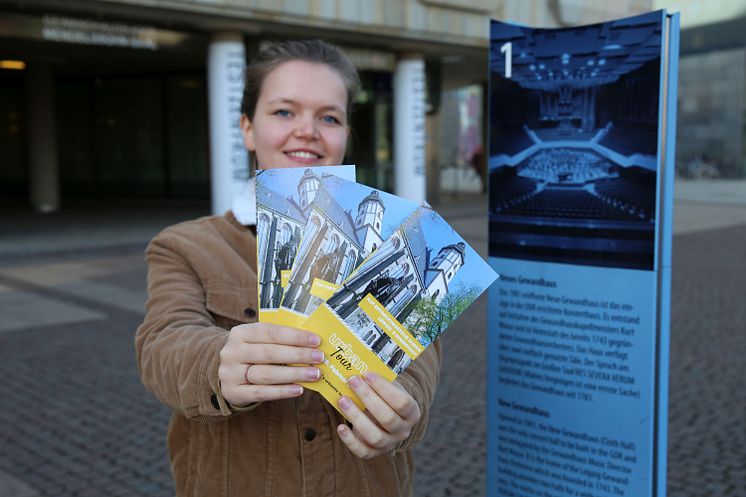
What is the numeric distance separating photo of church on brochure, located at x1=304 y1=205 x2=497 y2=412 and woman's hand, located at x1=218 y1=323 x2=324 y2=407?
3 centimetres

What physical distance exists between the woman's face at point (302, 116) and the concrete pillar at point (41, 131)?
63.9 feet

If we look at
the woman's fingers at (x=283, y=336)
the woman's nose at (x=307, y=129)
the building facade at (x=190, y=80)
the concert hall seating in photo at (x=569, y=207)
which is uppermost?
the building facade at (x=190, y=80)

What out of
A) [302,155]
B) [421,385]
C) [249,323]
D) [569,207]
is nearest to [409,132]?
[569,207]

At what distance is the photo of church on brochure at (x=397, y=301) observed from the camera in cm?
127

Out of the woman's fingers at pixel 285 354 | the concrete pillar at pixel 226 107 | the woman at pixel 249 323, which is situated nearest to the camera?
the woman's fingers at pixel 285 354

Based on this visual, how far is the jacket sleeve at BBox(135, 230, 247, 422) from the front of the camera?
1.40 m

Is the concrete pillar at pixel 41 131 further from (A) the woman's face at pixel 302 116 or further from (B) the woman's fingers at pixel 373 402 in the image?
(B) the woman's fingers at pixel 373 402

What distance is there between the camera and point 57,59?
19.1m

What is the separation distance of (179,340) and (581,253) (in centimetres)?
125

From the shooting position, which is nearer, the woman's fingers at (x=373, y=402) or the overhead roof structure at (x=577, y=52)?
the woman's fingers at (x=373, y=402)

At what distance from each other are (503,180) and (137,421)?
3.50 meters

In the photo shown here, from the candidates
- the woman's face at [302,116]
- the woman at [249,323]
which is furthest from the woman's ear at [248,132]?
the woman's face at [302,116]

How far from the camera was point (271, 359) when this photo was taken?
124cm

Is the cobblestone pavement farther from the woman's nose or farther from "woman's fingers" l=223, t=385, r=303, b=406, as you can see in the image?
"woman's fingers" l=223, t=385, r=303, b=406
